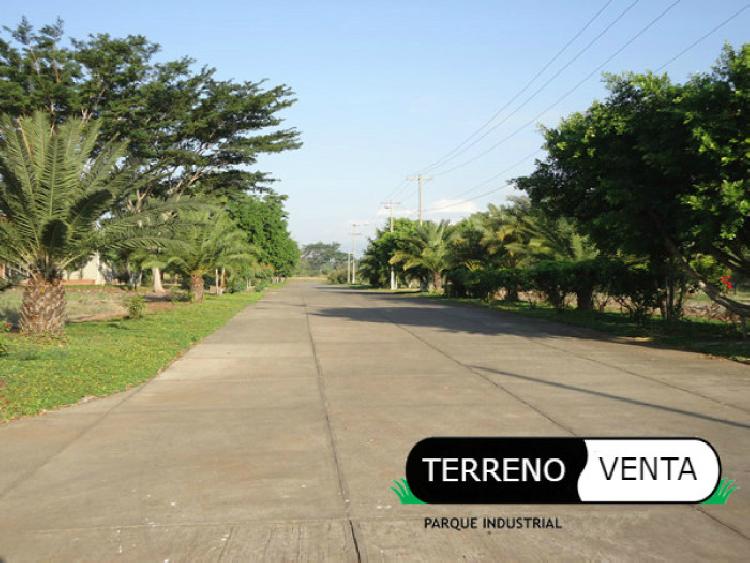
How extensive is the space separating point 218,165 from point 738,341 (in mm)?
26916

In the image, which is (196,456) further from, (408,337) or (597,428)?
(408,337)

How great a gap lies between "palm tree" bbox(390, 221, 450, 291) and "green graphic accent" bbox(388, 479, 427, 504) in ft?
129

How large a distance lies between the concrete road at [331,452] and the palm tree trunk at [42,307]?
3.65m

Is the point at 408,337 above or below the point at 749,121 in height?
below

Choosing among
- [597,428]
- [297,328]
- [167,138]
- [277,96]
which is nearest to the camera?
[597,428]

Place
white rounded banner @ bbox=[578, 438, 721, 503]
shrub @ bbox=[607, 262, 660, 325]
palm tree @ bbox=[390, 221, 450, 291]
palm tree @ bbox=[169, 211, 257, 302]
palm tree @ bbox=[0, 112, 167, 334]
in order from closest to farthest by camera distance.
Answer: white rounded banner @ bbox=[578, 438, 721, 503], palm tree @ bbox=[0, 112, 167, 334], shrub @ bbox=[607, 262, 660, 325], palm tree @ bbox=[169, 211, 257, 302], palm tree @ bbox=[390, 221, 450, 291]

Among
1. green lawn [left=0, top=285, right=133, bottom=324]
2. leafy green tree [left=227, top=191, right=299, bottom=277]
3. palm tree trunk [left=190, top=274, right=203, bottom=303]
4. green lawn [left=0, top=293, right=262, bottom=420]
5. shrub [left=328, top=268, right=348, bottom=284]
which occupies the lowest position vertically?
green lawn [left=0, top=293, right=262, bottom=420]

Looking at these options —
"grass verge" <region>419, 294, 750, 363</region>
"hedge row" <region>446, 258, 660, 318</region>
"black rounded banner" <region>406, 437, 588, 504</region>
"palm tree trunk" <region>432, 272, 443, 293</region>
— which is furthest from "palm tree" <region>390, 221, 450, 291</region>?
"black rounded banner" <region>406, 437, 588, 504</region>

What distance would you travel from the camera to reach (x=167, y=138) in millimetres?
32031

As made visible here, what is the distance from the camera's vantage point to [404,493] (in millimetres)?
5203

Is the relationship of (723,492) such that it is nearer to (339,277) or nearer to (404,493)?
(404,493)

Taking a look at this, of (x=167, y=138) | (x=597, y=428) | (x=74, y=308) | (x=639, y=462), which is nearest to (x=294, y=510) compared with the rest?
(x=639, y=462)

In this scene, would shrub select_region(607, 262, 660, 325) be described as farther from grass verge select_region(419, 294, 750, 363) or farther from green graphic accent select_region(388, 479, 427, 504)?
green graphic accent select_region(388, 479, 427, 504)

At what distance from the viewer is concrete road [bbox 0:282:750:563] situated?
431 centimetres
